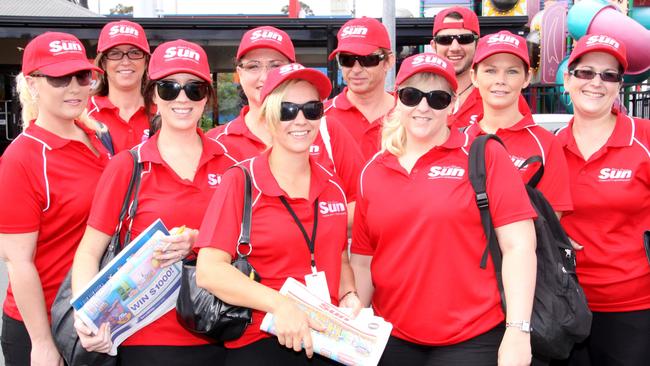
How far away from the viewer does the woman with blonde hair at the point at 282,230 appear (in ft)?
9.17

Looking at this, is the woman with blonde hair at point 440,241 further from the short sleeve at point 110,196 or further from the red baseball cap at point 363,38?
the red baseball cap at point 363,38

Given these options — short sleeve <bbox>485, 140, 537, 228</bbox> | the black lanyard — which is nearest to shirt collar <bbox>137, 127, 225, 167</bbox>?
the black lanyard

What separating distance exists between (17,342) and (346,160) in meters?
1.99

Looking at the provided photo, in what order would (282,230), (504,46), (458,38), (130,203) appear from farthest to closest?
(458,38), (504,46), (130,203), (282,230)

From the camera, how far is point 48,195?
3.23m

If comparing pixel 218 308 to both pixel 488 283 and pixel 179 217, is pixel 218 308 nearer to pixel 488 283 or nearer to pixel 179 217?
pixel 179 217

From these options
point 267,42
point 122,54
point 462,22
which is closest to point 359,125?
point 267,42

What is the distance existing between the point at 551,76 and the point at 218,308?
1313 centimetres

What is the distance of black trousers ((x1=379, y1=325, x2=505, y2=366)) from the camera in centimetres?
299

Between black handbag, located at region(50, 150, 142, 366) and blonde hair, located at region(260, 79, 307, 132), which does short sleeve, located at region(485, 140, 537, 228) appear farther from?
black handbag, located at region(50, 150, 142, 366)

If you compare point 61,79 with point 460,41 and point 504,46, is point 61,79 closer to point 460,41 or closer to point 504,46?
point 504,46

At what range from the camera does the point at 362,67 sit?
15.6ft

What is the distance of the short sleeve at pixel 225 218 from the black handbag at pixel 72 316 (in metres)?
0.39

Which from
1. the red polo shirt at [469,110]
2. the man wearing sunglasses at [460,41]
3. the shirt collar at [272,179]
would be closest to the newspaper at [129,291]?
the shirt collar at [272,179]
